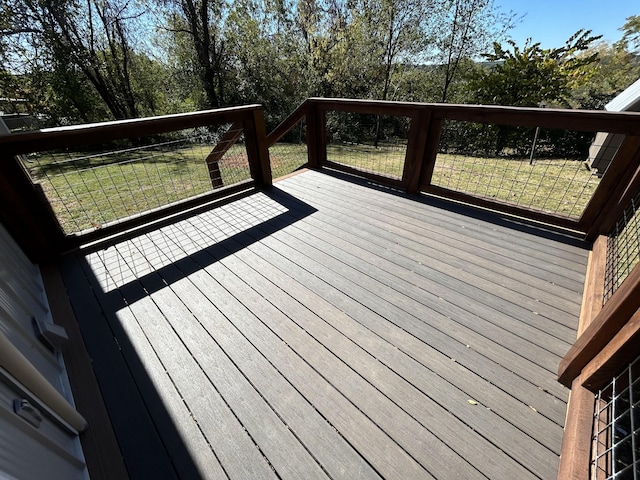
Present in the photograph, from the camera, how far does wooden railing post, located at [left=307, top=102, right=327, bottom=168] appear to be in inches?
141

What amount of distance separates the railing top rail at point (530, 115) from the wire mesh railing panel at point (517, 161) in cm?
179

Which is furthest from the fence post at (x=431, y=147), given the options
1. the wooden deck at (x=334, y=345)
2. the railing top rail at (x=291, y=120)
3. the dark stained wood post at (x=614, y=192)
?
the railing top rail at (x=291, y=120)

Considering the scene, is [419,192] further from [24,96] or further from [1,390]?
[24,96]

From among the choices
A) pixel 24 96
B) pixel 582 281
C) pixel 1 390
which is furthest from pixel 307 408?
pixel 24 96

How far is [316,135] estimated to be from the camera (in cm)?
375

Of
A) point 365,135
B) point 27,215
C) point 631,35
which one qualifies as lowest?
point 365,135

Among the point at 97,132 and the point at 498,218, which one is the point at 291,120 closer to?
the point at 97,132

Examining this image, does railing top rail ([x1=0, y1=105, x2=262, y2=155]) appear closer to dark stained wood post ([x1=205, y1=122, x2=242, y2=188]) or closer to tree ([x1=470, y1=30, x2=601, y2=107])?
dark stained wood post ([x1=205, y1=122, x2=242, y2=188])

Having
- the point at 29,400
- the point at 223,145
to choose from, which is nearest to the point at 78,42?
the point at 223,145

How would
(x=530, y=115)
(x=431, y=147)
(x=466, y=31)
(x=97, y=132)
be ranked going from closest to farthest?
(x=97, y=132) < (x=530, y=115) < (x=431, y=147) < (x=466, y=31)

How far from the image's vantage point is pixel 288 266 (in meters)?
2.11

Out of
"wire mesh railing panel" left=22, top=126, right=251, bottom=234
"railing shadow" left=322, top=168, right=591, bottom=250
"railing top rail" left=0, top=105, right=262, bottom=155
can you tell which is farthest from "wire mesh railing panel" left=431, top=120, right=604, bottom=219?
"railing top rail" left=0, top=105, right=262, bottom=155

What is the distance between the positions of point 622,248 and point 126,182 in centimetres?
437

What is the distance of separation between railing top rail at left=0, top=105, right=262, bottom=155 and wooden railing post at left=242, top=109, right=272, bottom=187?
313mm
